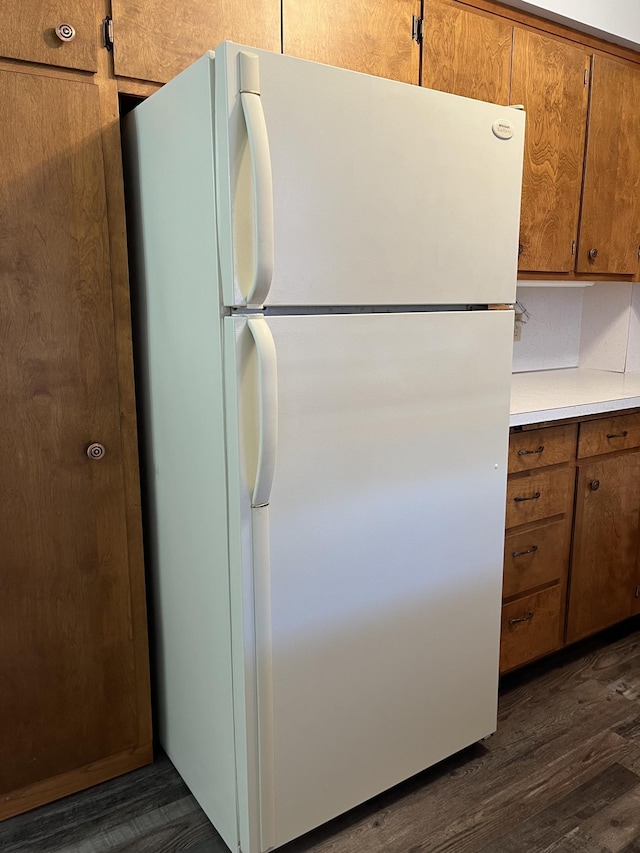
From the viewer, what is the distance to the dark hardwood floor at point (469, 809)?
163cm

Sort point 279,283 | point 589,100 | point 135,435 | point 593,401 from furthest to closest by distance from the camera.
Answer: point 589,100, point 593,401, point 135,435, point 279,283

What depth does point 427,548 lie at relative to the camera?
5.40ft

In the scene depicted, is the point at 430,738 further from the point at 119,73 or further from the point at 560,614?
the point at 119,73

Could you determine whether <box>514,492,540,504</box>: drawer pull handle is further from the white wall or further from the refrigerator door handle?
the white wall

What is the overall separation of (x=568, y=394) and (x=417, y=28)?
1230 mm

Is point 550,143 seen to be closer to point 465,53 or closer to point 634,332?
point 465,53

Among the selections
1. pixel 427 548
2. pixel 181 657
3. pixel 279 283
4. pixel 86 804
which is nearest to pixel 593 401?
pixel 427 548

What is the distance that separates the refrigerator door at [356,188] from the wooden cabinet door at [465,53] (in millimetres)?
507

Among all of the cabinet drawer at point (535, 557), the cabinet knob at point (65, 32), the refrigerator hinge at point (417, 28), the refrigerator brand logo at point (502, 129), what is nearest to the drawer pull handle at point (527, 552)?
the cabinet drawer at point (535, 557)

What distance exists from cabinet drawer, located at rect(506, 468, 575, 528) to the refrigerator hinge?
128 centimetres

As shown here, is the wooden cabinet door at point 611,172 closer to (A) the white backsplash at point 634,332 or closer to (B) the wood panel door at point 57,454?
(A) the white backsplash at point 634,332

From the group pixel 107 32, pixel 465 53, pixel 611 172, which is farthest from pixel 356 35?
pixel 611 172

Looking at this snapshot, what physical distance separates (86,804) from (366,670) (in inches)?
32.8

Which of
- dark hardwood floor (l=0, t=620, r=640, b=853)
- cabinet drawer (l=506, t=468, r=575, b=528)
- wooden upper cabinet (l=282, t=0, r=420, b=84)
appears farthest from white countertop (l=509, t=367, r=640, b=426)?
wooden upper cabinet (l=282, t=0, r=420, b=84)
